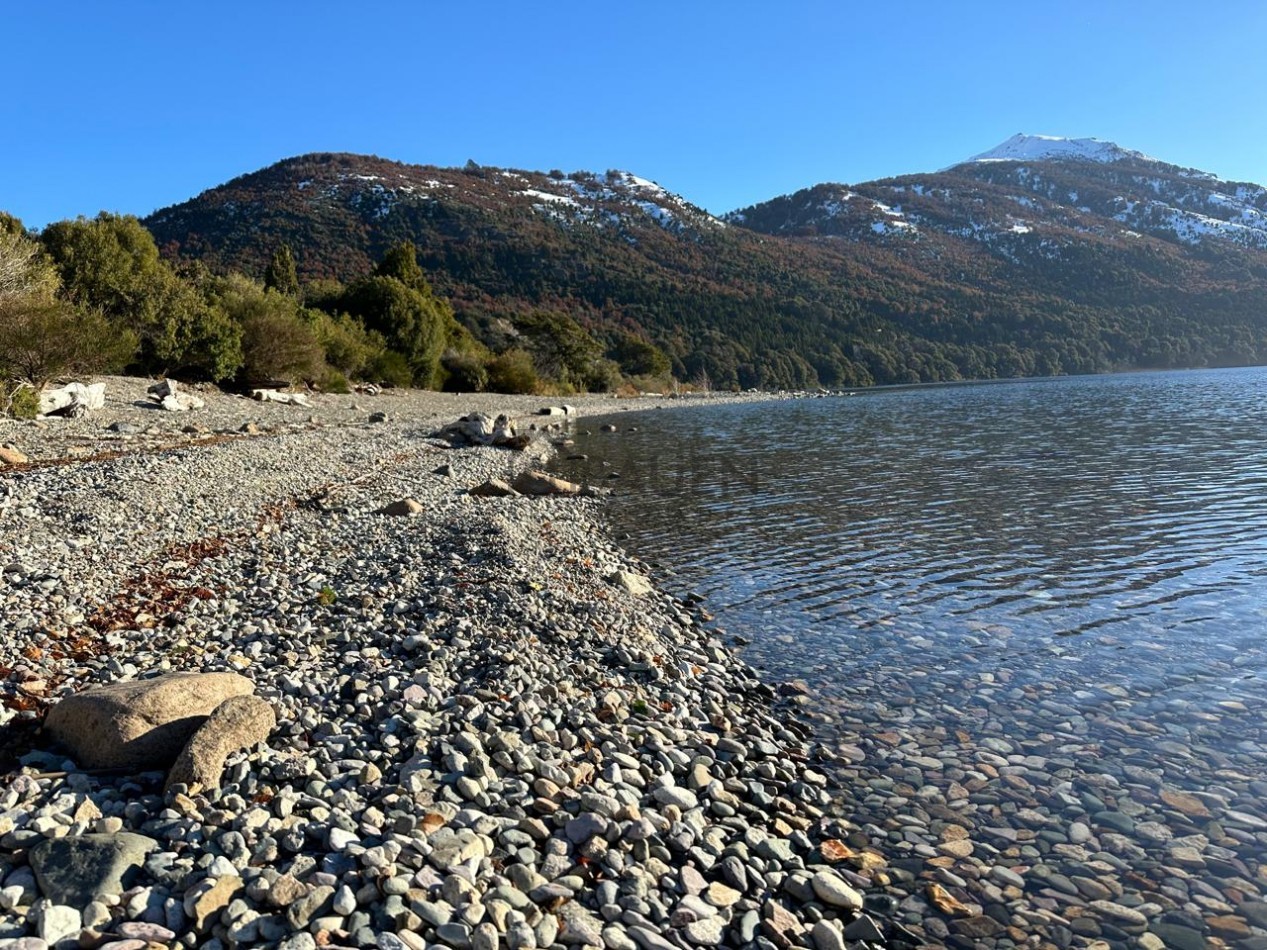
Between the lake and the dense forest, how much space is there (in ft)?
73.3

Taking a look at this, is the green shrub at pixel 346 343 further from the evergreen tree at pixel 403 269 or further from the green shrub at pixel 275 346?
the evergreen tree at pixel 403 269

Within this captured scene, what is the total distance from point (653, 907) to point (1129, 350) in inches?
7176

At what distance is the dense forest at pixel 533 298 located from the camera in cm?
3111

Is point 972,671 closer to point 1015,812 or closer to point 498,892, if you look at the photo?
point 1015,812

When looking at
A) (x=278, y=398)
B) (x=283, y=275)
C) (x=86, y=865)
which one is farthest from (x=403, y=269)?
(x=86, y=865)

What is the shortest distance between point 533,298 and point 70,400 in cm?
10037

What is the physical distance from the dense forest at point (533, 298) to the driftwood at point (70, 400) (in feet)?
2.27

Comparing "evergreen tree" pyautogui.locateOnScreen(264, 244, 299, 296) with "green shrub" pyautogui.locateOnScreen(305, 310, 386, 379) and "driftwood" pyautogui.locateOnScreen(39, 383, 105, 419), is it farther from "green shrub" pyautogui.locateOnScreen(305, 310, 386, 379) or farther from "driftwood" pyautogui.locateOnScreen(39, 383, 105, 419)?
"driftwood" pyautogui.locateOnScreen(39, 383, 105, 419)

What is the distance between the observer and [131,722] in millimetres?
4859

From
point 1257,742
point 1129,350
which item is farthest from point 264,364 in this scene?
point 1129,350

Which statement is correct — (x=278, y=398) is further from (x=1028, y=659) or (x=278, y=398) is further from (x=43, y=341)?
(x=1028, y=659)

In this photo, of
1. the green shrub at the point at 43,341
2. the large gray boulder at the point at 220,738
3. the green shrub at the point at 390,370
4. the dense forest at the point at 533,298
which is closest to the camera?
the large gray boulder at the point at 220,738

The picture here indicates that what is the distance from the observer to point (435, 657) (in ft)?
23.5

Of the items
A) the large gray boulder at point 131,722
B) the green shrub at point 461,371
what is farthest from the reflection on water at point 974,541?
the green shrub at point 461,371
